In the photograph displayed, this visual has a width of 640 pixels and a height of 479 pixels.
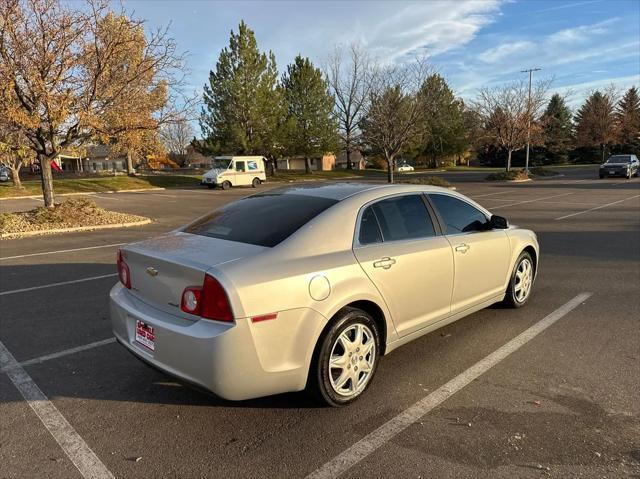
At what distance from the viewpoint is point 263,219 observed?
362cm

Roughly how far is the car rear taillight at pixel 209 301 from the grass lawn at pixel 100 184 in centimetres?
2908

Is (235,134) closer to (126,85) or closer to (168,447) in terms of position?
(126,85)

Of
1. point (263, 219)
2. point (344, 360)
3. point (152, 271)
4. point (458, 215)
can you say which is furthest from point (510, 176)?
point (152, 271)

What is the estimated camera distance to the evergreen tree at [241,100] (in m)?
38.9

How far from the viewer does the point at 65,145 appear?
1273 centimetres

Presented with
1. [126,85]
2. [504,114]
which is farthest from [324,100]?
[126,85]

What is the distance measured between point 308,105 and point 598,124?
44752 mm

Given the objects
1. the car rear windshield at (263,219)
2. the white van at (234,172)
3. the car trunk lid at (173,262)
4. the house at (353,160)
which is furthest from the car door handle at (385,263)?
the house at (353,160)

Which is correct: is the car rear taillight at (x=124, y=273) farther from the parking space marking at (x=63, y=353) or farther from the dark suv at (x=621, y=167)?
the dark suv at (x=621, y=167)

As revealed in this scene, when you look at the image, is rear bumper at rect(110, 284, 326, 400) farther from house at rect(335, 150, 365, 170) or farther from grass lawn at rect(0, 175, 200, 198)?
house at rect(335, 150, 365, 170)

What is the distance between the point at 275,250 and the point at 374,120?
24.4 meters

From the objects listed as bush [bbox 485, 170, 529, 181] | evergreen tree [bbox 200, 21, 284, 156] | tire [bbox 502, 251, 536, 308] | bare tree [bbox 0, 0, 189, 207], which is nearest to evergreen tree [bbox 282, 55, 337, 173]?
evergreen tree [bbox 200, 21, 284, 156]

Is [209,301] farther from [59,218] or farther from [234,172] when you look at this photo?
[234,172]

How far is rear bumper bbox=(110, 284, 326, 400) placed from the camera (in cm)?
275
